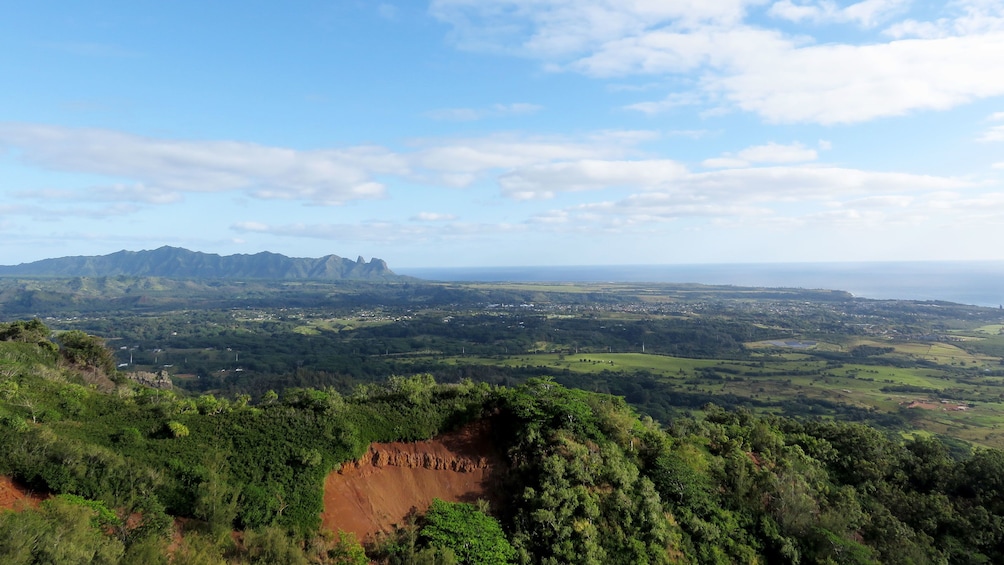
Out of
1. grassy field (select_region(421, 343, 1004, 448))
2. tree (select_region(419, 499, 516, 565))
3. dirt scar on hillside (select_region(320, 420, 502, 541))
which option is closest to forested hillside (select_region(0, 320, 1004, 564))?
tree (select_region(419, 499, 516, 565))

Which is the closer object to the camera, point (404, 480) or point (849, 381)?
point (404, 480)

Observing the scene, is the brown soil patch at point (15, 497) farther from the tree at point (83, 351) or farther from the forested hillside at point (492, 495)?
the tree at point (83, 351)

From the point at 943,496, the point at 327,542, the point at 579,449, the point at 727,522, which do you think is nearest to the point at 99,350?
the point at 327,542

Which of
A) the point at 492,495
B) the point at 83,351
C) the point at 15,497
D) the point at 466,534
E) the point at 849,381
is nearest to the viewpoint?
the point at 15,497

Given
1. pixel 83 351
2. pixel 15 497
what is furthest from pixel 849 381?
pixel 15 497

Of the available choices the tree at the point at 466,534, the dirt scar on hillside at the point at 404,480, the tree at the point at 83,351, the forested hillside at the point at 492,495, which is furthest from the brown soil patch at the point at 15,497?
the tree at the point at 83,351

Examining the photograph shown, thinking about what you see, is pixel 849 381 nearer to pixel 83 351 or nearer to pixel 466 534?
pixel 466 534

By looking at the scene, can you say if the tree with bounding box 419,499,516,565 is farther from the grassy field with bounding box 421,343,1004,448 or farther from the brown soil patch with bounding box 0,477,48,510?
the grassy field with bounding box 421,343,1004,448
